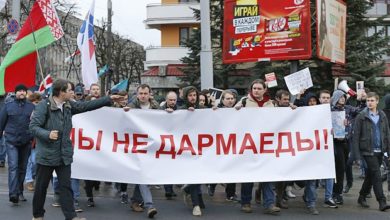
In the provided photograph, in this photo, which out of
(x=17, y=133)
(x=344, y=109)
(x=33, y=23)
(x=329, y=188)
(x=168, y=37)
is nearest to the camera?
(x=329, y=188)

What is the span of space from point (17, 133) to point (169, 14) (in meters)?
32.2

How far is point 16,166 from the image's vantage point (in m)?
8.29

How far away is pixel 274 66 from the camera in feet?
81.0

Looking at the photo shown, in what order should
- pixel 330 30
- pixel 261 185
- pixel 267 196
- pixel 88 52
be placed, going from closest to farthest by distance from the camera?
pixel 267 196 → pixel 261 185 → pixel 88 52 → pixel 330 30

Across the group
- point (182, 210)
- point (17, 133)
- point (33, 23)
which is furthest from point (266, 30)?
point (17, 133)

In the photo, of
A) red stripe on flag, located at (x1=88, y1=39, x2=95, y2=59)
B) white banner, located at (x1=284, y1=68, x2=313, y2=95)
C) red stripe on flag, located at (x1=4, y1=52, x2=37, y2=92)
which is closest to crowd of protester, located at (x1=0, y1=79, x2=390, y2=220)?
red stripe on flag, located at (x1=4, y1=52, x2=37, y2=92)

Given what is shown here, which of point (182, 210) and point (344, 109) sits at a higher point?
point (344, 109)

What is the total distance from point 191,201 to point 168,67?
3080 cm

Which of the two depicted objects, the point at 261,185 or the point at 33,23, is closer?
the point at 261,185

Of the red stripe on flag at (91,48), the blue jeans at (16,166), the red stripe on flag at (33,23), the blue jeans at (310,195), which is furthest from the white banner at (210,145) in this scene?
the red stripe on flag at (91,48)

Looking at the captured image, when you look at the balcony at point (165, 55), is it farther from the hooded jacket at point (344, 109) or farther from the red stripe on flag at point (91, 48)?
the hooded jacket at point (344, 109)

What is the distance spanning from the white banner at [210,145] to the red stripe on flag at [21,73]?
2.21 metres

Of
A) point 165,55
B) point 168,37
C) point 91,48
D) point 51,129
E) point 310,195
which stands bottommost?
point 310,195

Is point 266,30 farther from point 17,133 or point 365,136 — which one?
point 17,133
